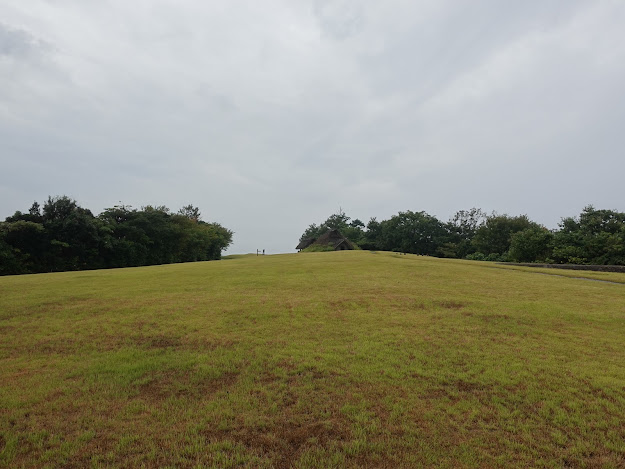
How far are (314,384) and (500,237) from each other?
5415 cm

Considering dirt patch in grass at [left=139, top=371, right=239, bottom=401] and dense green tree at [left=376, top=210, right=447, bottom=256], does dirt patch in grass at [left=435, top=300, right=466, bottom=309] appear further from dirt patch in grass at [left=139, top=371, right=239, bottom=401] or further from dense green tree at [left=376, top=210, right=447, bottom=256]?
dense green tree at [left=376, top=210, right=447, bottom=256]

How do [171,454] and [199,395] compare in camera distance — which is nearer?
[171,454]

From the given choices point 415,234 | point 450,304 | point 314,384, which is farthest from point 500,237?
point 314,384

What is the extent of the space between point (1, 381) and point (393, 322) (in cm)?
752

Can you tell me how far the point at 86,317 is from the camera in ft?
29.4

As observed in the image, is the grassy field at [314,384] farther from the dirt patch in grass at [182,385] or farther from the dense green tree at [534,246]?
the dense green tree at [534,246]

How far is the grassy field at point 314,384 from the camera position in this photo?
11.6 ft

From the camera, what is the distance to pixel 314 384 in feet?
16.3

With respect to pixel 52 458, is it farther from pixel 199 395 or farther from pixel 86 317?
pixel 86 317

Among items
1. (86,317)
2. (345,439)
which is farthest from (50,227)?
(345,439)

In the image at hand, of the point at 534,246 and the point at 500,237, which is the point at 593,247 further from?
the point at 500,237

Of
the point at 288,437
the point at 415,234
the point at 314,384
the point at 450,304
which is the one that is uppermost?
the point at 415,234

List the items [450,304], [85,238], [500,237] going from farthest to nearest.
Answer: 1. [500,237]
2. [85,238]
3. [450,304]

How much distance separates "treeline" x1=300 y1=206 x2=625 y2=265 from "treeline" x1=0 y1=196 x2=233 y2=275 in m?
38.6
